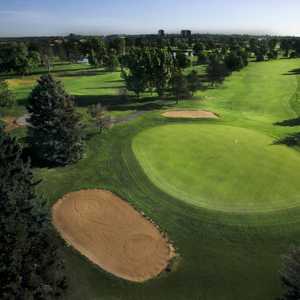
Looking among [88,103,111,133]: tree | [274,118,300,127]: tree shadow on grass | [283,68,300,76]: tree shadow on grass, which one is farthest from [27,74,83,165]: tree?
[283,68,300,76]: tree shadow on grass

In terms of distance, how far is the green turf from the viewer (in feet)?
60.4

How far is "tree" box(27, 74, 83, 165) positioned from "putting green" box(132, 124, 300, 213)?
26.9ft

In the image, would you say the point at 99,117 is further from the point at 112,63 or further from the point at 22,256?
the point at 112,63

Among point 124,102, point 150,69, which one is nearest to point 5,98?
point 124,102

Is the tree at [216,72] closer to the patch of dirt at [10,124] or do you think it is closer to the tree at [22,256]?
the patch of dirt at [10,124]

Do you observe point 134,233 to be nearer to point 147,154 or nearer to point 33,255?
point 33,255

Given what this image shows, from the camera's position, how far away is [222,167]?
32.2 metres

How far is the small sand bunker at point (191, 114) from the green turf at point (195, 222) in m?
2.50

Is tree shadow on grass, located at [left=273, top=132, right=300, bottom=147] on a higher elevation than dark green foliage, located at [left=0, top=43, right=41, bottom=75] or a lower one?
lower

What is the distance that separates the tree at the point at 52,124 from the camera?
33.7 m

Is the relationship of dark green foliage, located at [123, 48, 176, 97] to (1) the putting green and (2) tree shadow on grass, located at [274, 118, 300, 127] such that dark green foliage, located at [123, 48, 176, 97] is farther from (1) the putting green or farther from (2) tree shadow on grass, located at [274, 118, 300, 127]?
(2) tree shadow on grass, located at [274, 118, 300, 127]

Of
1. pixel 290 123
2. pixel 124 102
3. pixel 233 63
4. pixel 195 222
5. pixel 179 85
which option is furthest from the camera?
pixel 233 63

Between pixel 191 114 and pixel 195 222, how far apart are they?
31778 mm

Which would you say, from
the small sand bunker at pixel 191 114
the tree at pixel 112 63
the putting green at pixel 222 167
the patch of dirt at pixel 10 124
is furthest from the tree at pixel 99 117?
the tree at pixel 112 63
